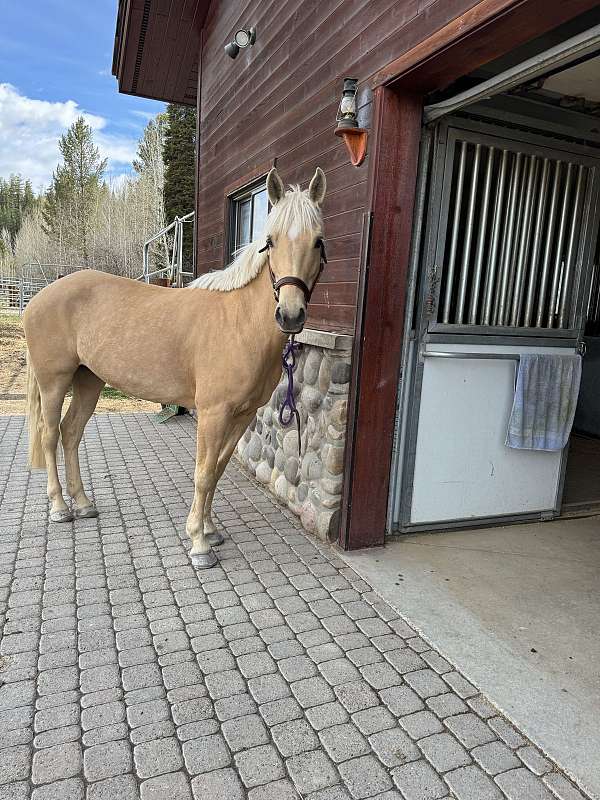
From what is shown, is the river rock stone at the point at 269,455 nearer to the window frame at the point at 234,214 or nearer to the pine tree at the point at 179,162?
the window frame at the point at 234,214

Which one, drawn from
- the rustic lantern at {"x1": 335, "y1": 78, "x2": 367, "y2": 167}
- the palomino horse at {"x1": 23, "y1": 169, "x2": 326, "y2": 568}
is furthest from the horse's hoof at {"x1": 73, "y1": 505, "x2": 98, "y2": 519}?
the rustic lantern at {"x1": 335, "y1": 78, "x2": 367, "y2": 167}

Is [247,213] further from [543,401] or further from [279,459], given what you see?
[543,401]

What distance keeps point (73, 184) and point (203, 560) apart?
140ft

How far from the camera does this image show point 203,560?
286 centimetres

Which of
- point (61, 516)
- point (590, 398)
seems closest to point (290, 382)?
point (61, 516)

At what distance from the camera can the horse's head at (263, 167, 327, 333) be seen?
2336 mm

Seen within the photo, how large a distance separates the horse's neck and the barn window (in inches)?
77.6

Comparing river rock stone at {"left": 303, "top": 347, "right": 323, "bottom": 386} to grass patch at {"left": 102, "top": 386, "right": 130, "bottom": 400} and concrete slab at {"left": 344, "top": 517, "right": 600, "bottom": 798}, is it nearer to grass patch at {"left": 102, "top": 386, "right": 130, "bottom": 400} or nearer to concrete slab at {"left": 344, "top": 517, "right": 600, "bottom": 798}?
concrete slab at {"left": 344, "top": 517, "right": 600, "bottom": 798}

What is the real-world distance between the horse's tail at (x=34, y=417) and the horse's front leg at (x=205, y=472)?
4.21 ft

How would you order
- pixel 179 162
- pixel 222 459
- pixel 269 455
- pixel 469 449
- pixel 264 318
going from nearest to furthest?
pixel 264 318 < pixel 222 459 < pixel 469 449 < pixel 269 455 < pixel 179 162

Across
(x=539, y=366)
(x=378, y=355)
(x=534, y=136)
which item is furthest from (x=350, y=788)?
(x=534, y=136)

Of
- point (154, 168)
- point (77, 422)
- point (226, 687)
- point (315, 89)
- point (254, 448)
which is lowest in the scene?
point (226, 687)

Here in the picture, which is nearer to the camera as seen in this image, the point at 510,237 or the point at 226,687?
the point at 226,687

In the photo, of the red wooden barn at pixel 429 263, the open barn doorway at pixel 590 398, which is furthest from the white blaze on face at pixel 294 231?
the open barn doorway at pixel 590 398
